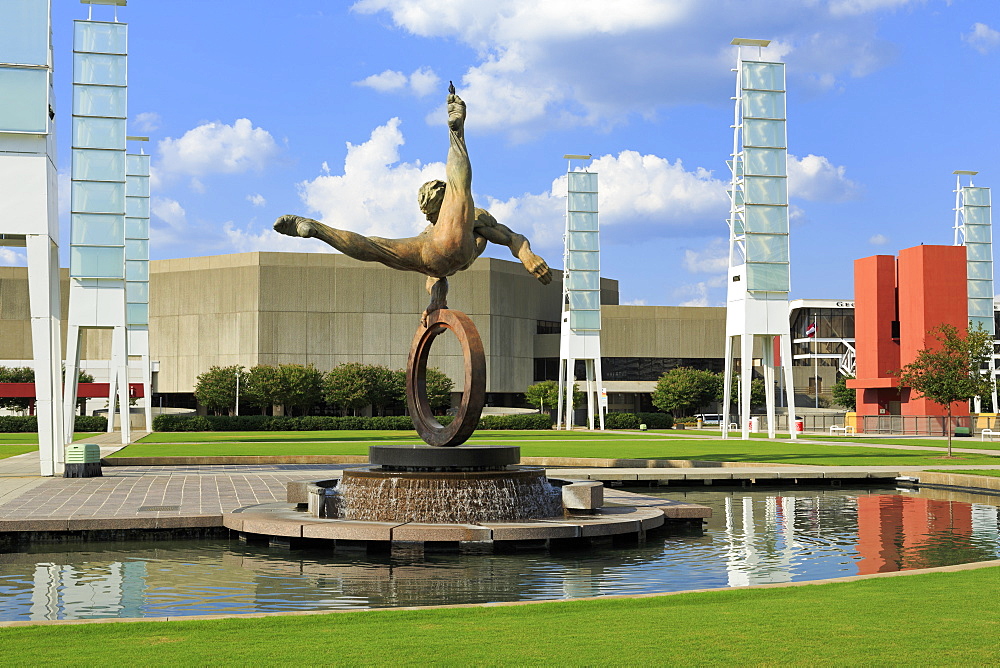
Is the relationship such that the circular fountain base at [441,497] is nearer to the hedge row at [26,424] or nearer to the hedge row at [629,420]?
the hedge row at [26,424]

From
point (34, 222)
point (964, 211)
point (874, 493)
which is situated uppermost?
point (964, 211)

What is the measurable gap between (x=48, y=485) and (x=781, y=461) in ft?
66.6

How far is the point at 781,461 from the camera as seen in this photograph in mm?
32156

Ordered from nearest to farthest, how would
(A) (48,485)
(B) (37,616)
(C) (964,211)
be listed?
1. (B) (37,616)
2. (A) (48,485)
3. (C) (964,211)

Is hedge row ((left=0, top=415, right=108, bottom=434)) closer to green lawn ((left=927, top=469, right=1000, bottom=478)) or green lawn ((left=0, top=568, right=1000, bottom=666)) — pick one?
green lawn ((left=927, top=469, right=1000, bottom=478))

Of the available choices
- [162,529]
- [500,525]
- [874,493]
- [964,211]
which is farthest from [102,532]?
[964,211]

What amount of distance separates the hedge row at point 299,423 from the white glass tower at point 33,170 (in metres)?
45.2

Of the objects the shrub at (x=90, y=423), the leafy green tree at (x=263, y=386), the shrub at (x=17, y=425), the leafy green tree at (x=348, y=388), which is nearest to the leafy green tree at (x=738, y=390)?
the leafy green tree at (x=348, y=388)

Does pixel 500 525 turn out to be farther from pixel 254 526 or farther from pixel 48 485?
pixel 48 485

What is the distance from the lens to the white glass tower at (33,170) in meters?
25.8

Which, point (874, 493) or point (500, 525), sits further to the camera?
point (874, 493)

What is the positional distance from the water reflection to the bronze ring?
366 centimetres

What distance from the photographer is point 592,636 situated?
831 centimetres

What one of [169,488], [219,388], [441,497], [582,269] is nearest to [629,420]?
[582,269]
